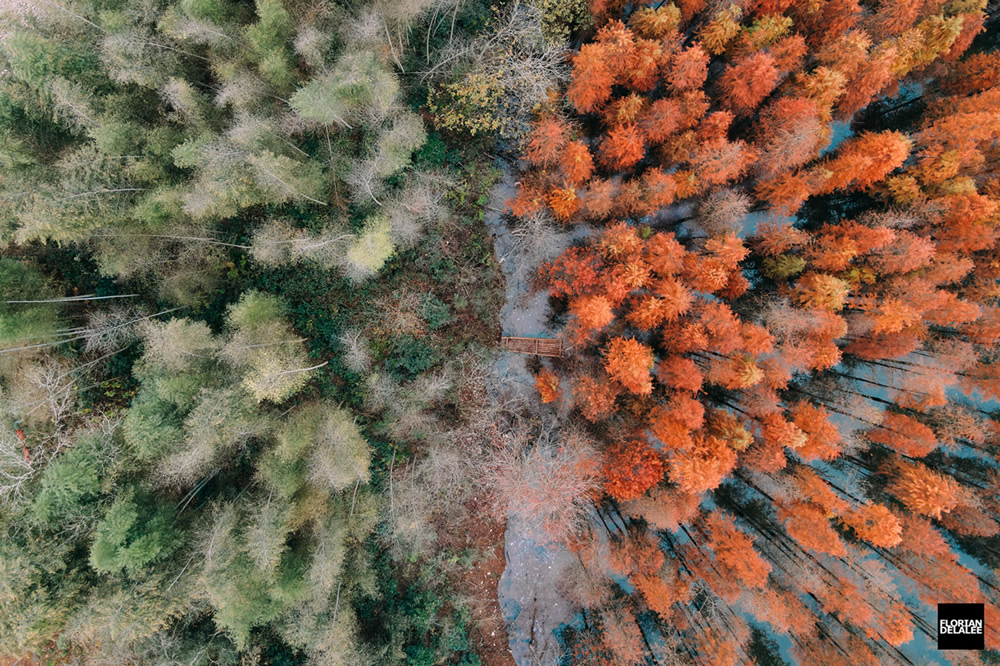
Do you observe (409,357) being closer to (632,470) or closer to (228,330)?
(228,330)

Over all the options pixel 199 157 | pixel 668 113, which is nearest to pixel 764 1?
pixel 668 113

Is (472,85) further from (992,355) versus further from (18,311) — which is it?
(992,355)

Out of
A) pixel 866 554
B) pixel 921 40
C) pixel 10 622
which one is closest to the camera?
pixel 10 622

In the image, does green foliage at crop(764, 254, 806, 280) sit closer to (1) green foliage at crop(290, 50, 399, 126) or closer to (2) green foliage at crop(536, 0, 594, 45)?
(2) green foliage at crop(536, 0, 594, 45)

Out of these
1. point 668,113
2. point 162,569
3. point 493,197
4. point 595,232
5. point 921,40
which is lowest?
point 162,569

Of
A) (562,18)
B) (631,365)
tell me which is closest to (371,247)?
(631,365)

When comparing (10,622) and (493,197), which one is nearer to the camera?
(10,622)
